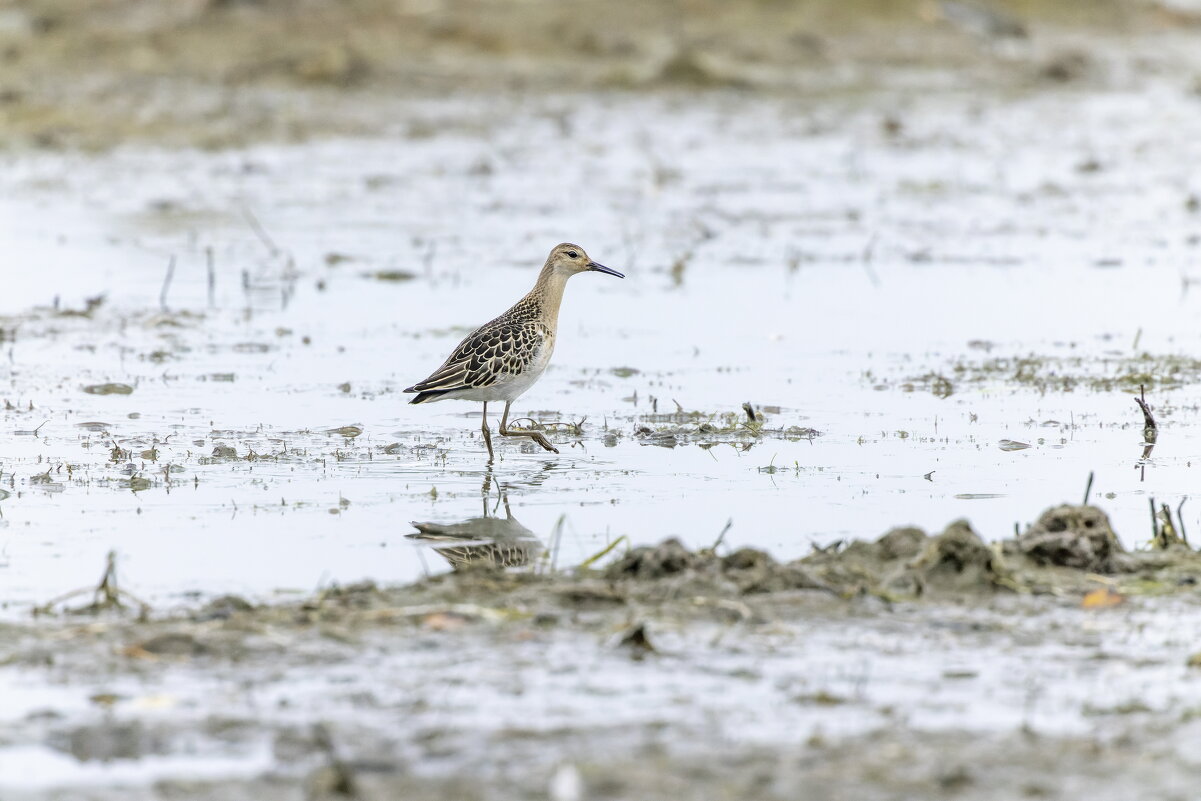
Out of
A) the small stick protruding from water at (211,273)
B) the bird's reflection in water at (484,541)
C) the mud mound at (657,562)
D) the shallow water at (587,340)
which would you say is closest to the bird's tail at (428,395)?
the shallow water at (587,340)

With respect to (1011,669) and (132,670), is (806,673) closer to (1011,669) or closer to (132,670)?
(1011,669)

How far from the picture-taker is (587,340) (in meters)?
12.4

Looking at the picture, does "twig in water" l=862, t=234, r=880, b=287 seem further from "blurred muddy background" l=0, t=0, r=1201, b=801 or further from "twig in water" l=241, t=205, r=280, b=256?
"twig in water" l=241, t=205, r=280, b=256

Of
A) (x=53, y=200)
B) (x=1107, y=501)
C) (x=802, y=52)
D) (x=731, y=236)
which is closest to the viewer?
(x=1107, y=501)

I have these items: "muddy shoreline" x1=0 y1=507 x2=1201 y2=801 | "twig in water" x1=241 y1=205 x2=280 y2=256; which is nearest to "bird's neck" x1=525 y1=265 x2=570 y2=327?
"muddy shoreline" x1=0 y1=507 x2=1201 y2=801

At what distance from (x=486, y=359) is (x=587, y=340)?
3.20 metres

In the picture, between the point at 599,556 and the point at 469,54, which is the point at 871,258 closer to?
the point at 599,556

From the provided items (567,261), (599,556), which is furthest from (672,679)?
(567,261)

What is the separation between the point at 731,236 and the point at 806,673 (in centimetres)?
1109

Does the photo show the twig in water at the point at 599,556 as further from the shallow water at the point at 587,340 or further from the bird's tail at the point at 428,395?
the bird's tail at the point at 428,395

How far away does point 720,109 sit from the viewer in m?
26.9

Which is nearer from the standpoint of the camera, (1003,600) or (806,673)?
(806,673)

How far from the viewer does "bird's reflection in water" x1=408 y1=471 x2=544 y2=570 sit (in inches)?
287

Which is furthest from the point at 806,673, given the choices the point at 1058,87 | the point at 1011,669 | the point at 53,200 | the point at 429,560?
the point at 1058,87
